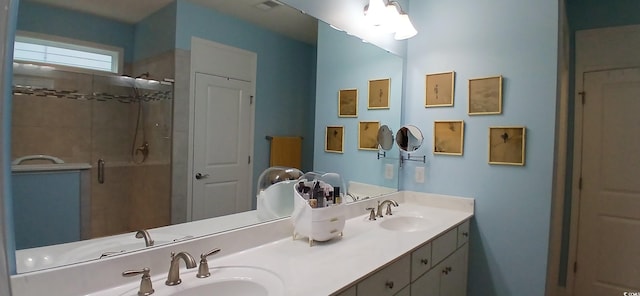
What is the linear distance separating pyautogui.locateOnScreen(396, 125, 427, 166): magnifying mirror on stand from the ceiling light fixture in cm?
67

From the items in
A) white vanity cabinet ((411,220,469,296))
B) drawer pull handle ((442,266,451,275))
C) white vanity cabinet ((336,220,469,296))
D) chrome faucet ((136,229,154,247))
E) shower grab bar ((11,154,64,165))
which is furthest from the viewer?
drawer pull handle ((442,266,451,275))

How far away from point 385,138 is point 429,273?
3.39ft

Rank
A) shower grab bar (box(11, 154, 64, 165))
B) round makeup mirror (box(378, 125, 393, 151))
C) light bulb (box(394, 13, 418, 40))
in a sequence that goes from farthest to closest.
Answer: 1. round makeup mirror (box(378, 125, 393, 151))
2. light bulb (box(394, 13, 418, 40))
3. shower grab bar (box(11, 154, 64, 165))

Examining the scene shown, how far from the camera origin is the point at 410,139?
7.74ft

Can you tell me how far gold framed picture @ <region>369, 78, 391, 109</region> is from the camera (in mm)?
2281

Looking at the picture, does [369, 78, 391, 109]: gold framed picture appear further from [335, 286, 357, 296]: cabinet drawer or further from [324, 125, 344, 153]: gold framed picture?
[335, 286, 357, 296]: cabinet drawer

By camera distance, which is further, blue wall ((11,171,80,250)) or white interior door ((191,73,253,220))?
white interior door ((191,73,253,220))

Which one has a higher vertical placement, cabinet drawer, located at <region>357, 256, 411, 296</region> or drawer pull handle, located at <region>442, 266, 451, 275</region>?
cabinet drawer, located at <region>357, 256, 411, 296</region>

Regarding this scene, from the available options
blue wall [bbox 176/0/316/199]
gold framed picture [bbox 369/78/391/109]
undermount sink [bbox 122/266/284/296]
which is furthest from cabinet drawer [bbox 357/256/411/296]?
gold framed picture [bbox 369/78/391/109]

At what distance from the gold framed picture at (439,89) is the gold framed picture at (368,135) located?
424mm

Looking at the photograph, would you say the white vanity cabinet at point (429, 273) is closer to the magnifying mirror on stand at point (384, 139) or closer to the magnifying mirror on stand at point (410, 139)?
the magnifying mirror on stand at point (410, 139)

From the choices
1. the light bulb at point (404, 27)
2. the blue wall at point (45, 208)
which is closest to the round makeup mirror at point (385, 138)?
the light bulb at point (404, 27)

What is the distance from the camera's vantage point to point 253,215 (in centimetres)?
146

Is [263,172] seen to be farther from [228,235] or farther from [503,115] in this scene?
[503,115]
